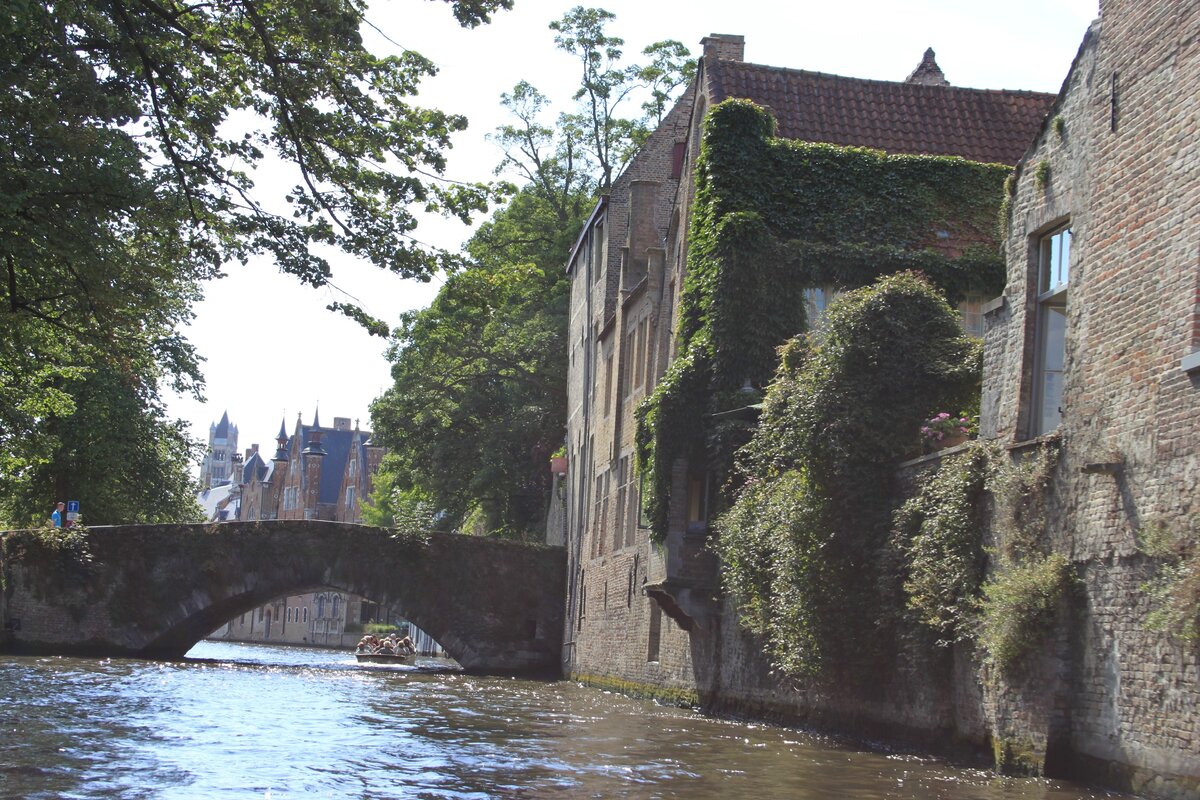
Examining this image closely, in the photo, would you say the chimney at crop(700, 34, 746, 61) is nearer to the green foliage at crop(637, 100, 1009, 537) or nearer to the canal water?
the green foliage at crop(637, 100, 1009, 537)

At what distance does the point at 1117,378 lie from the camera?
1112 centimetres

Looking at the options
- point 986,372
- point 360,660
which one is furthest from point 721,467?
point 360,660

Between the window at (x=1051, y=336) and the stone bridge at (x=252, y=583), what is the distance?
78.1 ft

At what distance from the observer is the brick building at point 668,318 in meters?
21.6

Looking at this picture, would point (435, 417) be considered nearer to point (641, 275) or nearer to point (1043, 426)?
point (641, 275)

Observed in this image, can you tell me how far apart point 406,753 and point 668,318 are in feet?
44.0

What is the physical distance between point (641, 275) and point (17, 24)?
64.3ft

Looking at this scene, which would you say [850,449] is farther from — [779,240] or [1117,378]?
A: [779,240]

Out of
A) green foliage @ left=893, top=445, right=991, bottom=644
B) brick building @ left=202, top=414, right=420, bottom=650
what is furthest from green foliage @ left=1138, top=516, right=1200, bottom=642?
brick building @ left=202, top=414, right=420, bottom=650

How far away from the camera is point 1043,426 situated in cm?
1271

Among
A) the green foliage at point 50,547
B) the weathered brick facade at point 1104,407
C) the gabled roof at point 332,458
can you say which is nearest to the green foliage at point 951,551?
the weathered brick facade at point 1104,407

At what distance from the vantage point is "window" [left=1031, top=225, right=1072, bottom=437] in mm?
12633

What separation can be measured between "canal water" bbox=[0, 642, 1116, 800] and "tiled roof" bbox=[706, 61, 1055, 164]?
8.80 m

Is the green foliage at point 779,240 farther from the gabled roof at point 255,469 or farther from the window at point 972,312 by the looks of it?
the gabled roof at point 255,469
